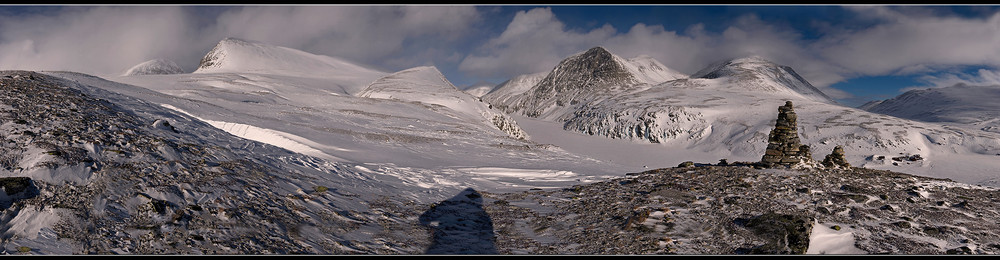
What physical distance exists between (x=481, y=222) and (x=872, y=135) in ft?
203

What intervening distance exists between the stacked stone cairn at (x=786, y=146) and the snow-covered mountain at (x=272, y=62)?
71.2 metres

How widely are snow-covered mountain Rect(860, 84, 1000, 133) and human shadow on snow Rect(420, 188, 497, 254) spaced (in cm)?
9004

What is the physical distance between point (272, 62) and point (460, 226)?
304 feet

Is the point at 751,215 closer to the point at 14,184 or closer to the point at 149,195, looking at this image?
the point at 149,195

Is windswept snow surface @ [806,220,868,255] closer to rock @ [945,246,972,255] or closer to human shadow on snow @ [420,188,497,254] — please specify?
rock @ [945,246,972,255]

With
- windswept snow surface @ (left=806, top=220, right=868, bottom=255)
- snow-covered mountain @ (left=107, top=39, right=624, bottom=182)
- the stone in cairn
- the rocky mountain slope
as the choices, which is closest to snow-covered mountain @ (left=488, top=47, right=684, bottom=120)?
snow-covered mountain @ (left=107, top=39, right=624, bottom=182)

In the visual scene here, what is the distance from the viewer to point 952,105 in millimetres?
98188

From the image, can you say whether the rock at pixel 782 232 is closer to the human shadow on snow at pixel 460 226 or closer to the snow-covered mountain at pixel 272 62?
the human shadow on snow at pixel 460 226

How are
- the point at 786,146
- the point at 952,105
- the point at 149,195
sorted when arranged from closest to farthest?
the point at 149,195, the point at 786,146, the point at 952,105

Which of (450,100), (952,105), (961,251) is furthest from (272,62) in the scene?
(952,105)

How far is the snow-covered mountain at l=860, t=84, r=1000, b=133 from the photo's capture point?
8261 cm

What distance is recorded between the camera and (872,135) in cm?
5306

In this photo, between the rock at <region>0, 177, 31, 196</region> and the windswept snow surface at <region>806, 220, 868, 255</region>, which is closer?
the rock at <region>0, 177, 31, 196</region>

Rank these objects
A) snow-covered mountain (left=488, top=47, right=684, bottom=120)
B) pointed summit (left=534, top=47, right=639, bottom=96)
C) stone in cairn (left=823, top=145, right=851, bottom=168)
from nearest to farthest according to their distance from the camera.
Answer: stone in cairn (left=823, top=145, right=851, bottom=168) → snow-covered mountain (left=488, top=47, right=684, bottom=120) → pointed summit (left=534, top=47, right=639, bottom=96)
